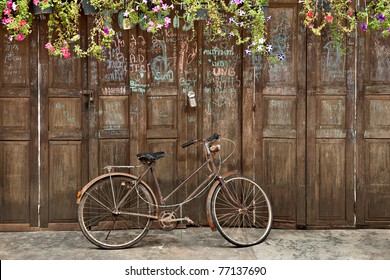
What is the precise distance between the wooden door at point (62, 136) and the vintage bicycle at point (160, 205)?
0.35 m

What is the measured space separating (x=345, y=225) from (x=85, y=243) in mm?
3412

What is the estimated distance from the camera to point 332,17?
6422 mm

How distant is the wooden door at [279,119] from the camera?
682 cm

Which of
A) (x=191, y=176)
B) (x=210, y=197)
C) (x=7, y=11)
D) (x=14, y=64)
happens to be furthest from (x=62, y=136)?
(x=210, y=197)

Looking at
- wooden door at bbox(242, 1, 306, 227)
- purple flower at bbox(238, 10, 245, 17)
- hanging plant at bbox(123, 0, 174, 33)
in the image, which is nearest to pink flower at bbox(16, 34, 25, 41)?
hanging plant at bbox(123, 0, 174, 33)

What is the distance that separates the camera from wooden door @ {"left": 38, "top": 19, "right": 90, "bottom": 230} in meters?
6.78

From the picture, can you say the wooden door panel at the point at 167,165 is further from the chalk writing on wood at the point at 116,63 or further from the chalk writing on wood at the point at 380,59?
the chalk writing on wood at the point at 380,59

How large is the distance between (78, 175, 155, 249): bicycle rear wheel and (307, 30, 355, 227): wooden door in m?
2.23

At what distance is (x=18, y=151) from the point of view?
6809 mm

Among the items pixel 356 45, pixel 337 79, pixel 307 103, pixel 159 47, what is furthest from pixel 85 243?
pixel 356 45

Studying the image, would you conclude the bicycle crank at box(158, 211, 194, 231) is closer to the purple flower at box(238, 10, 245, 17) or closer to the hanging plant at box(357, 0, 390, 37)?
the purple flower at box(238, 10, 245, 17)

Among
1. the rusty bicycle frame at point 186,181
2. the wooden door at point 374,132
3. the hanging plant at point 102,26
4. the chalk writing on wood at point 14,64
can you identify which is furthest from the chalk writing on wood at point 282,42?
the chalk writing on wood at point 14,64

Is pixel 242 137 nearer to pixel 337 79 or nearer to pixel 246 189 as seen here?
pixel 246 189

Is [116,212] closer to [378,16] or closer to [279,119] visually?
[279,119]
